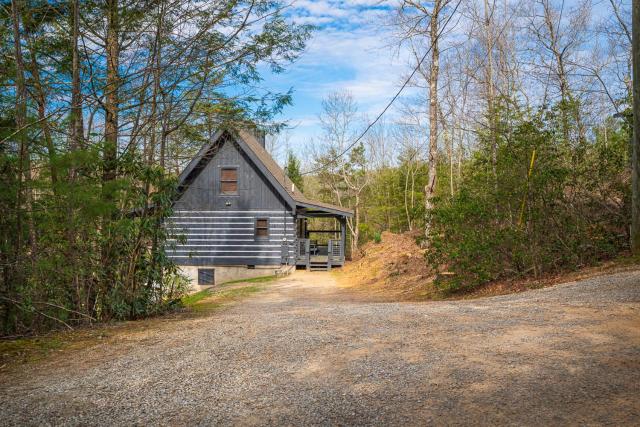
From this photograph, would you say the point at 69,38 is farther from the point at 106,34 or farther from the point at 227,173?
the point at 227,173

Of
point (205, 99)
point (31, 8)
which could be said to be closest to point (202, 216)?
point (205, 99)

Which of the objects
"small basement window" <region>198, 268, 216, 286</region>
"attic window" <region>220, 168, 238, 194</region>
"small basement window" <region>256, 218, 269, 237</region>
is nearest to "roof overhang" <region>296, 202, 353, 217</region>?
"small basement window" <region>256, 218, 269, 237</region>

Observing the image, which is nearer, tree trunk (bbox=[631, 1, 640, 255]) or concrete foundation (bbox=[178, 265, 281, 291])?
tree trunk (bbox=[631, 1, 640, 255])

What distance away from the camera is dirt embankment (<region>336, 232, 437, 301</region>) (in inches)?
569

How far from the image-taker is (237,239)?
2484 centimetres

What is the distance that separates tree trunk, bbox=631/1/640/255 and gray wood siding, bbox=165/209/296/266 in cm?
1636

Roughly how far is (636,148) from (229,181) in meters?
18.4

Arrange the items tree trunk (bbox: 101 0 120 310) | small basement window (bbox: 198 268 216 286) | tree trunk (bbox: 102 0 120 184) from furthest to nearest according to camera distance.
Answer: small basement window (bbox: 198 268 216 286)
tree trunk (bbox: 102 0 120 184)
tree trunk (bbox: 101 0 120 310)

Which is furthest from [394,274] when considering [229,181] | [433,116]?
[229,181]

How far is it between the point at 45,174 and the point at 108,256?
1.62 m

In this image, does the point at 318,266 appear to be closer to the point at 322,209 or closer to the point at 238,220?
the point at 322,209

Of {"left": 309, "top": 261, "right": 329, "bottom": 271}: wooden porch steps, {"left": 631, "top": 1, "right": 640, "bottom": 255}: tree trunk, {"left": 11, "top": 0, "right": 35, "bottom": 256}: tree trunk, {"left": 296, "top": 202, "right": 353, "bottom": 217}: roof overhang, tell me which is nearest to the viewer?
{"left": 11, "top": 0, "right": 35, "bottom": 256}: tree trunk

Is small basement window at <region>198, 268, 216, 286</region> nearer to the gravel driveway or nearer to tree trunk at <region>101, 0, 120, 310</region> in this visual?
tree trunk at <region>101, 0, 120, 310</region>

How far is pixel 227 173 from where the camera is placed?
25062 millimetres
